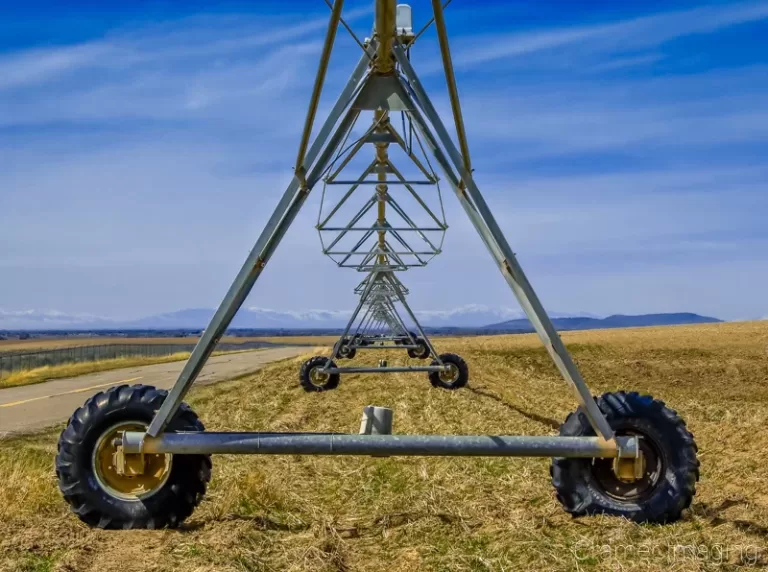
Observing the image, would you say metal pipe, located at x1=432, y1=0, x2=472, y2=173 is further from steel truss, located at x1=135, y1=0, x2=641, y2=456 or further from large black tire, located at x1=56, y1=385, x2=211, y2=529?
large black tire, located at x1=56, y1=385, x2=211, y2=529

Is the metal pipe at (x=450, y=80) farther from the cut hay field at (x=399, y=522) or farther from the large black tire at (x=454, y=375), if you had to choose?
the large black tire at (x=454, y=375)

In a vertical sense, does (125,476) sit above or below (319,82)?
below

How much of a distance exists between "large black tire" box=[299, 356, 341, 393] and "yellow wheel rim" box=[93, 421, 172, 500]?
11746mm

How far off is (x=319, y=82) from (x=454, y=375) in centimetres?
1321

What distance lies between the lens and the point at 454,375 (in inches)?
696

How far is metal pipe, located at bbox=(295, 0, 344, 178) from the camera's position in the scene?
16.2 feet

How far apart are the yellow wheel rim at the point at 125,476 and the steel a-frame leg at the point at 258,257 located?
0.40m

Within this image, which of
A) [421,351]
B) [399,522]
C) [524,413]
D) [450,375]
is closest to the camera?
[399,522]

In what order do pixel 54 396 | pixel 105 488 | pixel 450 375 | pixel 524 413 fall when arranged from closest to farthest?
pixel 105 488, pixel 524 413, pixel 450 375, pixel 54 396

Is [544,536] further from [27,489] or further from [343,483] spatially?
[27,489]

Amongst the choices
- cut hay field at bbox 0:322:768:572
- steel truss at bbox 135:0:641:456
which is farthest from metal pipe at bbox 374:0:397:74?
cut hay field at bbox 0:322:768:572

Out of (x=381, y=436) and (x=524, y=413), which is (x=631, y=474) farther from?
(x=524, y=413)

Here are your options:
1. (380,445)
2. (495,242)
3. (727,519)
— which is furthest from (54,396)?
(727,519)

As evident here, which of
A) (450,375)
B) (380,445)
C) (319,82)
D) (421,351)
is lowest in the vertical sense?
(450,375)
